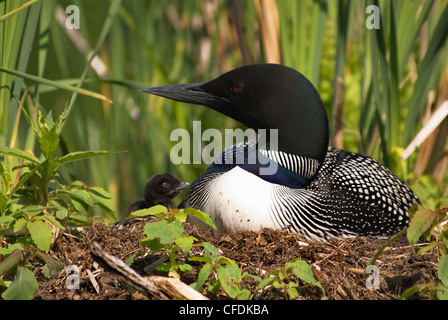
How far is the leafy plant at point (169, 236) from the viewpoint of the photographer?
1.72 m

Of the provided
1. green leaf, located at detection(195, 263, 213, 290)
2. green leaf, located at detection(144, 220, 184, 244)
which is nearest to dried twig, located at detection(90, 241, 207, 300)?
green leaf, located at detection(195, 263, 213, 290)

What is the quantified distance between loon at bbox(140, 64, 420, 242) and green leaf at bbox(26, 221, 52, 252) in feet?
2.28

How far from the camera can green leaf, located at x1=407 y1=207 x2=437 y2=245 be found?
1607 millimetres

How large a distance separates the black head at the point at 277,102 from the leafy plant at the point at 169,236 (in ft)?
2.35

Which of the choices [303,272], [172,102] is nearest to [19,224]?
[303,272]

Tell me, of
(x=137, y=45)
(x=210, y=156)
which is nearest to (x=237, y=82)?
(x=210, y=156)

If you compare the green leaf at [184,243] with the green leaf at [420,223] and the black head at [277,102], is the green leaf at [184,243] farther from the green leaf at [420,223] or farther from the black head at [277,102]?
the black head at [277,102]

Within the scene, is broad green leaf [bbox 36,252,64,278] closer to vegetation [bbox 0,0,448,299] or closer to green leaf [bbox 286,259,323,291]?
vegetation [bbox 0,0,448,299]

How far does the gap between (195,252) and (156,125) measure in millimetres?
1922

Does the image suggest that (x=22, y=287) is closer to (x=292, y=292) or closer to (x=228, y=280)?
(x=228, y=280)

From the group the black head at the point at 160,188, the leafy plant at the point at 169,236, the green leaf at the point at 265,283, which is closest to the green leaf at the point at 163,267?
the leafy plant at the point at 169,236

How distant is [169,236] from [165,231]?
0.03 meters
